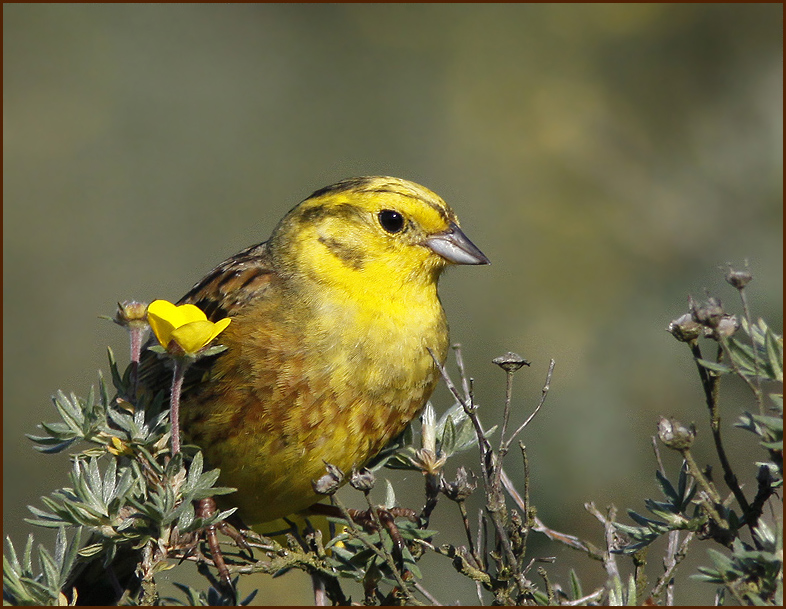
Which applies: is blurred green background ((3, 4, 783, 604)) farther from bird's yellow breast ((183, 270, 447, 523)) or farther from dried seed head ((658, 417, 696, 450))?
dried seed head ((658, 417, 696, 450))

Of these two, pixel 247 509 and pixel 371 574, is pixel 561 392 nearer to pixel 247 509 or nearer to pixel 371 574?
pixel 247 509

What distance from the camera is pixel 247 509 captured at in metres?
3.11

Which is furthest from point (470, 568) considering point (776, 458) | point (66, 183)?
point (66, 183)

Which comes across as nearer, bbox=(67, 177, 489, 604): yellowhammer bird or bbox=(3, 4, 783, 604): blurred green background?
bbox=(67, 177, 489, 604): yellowhammer bird

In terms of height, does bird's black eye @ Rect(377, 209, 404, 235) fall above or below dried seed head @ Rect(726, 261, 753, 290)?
above

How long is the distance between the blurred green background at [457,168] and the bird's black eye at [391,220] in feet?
5.27

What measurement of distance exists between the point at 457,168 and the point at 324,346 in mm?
8403

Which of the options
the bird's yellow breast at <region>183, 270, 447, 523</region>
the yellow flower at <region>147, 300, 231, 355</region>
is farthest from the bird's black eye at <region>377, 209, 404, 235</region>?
the yellow flower at <region>147, 300, 231, 355</region>

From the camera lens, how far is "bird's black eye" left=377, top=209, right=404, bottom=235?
3242mm

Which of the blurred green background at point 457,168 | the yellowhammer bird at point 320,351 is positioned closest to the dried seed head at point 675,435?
the yellowhammer bird at point 320,351

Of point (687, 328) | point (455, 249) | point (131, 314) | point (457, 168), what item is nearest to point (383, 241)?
point (455, 249)

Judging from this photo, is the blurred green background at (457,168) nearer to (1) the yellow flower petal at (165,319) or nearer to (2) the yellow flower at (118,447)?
(2) the yellow flower at (118,447)

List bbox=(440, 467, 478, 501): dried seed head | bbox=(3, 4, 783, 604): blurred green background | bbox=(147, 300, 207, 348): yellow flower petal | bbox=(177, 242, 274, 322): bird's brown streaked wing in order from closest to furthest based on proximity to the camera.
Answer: bbox=(440, 467, 478, 501): dried seed head → bbox=(147, 300, 207, 348): yellow flower petal → bbox=(177, 242, 274, 322): bird's brown streaked wing → bbox=(3, 4, 783, 604): blurred green background

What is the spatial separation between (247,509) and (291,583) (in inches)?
81.9
